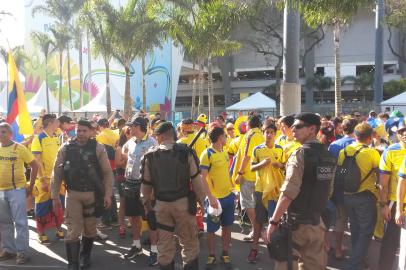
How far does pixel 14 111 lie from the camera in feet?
23.4

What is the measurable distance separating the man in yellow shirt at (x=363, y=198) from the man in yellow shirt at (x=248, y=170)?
4.95ft

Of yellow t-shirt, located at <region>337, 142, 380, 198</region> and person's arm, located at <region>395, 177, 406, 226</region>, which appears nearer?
person's arm, located at <region>395, 177, 406, 226</region>

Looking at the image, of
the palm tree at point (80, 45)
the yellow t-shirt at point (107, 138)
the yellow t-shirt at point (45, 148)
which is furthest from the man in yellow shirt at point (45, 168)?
the palm tree at point (80, 45)

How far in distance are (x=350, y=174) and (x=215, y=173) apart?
1.68 m

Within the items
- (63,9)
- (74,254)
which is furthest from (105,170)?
(63,9)

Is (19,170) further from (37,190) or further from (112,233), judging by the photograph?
(112,233)

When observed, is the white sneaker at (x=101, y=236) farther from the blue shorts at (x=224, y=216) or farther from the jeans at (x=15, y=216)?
the blue shorts at (x=224, y=216)

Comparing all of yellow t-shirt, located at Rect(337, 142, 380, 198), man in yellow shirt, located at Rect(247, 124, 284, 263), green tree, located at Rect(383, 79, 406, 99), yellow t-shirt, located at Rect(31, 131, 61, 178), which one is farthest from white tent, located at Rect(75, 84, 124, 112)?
yellow t-shirt, located at Rect(337, 142, 380, 198)

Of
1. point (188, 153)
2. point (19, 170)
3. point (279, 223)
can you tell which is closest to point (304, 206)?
point (279, 223)

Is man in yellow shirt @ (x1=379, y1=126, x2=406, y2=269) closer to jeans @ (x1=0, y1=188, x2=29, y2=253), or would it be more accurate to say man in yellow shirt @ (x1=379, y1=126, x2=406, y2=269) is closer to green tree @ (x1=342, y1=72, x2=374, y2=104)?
jeans @ (x1=0, y1=188, x2=29, y2=253)

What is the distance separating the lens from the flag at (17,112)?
704 cm

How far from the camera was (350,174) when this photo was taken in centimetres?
524

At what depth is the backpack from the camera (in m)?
5.22

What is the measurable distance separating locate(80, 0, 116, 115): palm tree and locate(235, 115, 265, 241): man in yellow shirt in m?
17.4
